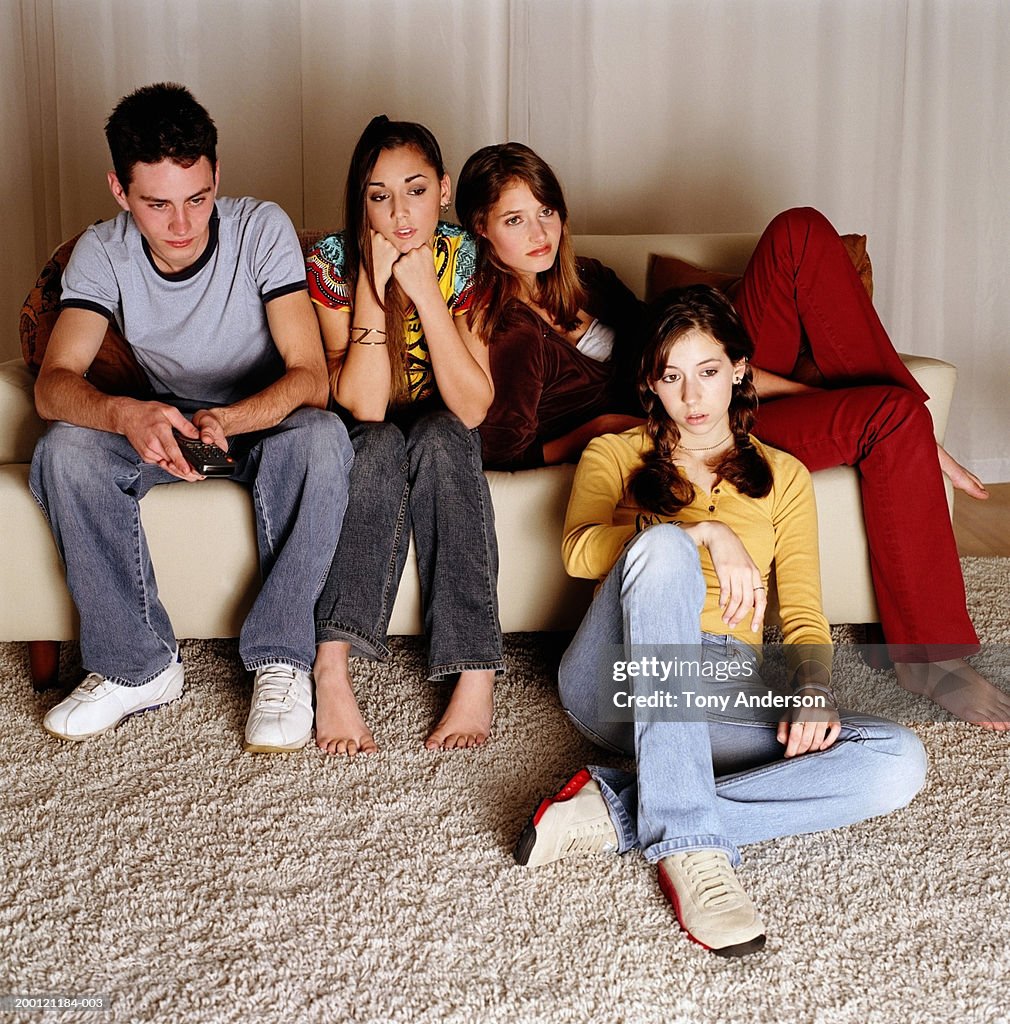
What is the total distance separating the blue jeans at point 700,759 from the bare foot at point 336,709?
416 mm

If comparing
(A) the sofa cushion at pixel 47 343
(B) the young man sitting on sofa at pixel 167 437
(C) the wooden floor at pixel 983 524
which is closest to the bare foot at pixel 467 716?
(B) the young man sitting on sofa at pixel 167 437

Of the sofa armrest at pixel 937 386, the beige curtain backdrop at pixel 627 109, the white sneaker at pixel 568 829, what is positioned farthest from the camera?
the beige curtain backdrop at pixel 627 109

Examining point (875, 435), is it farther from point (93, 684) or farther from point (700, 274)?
point (93, 684)

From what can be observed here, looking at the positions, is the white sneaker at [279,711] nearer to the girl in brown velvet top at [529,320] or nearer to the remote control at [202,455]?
the remote control at [202,455]

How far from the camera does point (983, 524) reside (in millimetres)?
3037

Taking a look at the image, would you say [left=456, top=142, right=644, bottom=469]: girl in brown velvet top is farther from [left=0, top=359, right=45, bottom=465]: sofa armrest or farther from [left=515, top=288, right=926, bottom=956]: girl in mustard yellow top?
[left=0, top=359, right=45, bottom=465]: sofa armrest

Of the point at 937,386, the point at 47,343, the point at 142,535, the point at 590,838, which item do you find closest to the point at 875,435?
the point at 937,386

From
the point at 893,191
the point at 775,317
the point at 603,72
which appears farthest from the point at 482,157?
the point at 893,191

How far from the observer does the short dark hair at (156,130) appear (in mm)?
1797

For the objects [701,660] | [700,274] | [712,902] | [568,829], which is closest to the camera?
[712,902]

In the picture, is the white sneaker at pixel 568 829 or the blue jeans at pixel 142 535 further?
the blue jeans at pixel 142 535

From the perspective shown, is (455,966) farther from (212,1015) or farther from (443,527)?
(443,527)

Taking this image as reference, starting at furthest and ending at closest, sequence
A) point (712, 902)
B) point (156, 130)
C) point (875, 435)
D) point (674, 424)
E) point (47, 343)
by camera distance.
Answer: point (47, 343) → point (875, 435) → point (156, 130) → point (674, 424) → point (712, 902)

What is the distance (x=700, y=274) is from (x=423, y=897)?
1440 mm
